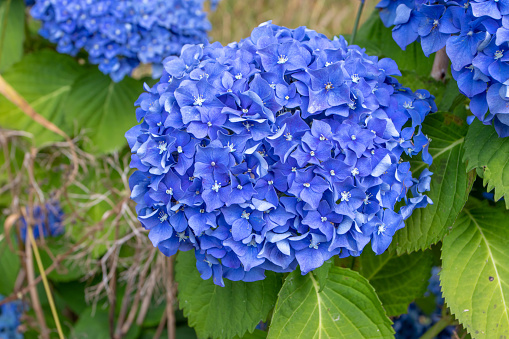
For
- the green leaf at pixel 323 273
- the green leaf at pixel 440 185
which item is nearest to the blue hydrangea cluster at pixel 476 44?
the green leaf at pixel 440 185

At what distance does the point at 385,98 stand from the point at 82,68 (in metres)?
1.42

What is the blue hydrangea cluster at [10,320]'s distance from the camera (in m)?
1.86

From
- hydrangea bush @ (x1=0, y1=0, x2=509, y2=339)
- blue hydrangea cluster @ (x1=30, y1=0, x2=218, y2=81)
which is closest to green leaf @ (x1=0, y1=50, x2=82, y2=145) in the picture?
blue hydrangea cluster @ (x1=30, y1=0, x2=218, y2=81)

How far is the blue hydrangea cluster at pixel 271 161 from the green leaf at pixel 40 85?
1.13 m

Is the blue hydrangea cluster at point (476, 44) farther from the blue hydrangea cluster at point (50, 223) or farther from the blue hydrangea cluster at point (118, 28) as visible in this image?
the blue hydrangea cluster at point (50, 223)

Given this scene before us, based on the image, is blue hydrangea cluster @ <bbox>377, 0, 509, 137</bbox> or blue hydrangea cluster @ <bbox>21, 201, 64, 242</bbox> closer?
blue hydrangea cluster @ <bbox>377, 0, 509, 137</bbox>

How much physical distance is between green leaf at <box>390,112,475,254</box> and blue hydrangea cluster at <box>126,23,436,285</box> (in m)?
0.16

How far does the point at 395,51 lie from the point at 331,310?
0.79 m

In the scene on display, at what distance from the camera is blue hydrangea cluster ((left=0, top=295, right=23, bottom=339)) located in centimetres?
186

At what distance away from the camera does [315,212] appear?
0.94 m

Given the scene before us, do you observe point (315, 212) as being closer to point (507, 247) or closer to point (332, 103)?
point (332, 103)

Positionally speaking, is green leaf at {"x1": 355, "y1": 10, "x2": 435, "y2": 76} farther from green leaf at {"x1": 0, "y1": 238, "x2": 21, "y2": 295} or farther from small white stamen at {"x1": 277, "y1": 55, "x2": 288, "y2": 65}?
green leaf at {"x1": 0, "y1": 238, "x2": 21, "y2": 295}

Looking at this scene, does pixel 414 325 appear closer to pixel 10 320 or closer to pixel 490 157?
pixel 490 157

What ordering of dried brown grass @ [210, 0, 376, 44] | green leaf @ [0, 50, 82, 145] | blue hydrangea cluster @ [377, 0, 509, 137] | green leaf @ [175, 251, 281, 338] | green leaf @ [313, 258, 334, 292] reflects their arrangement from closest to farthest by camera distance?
1. blue hydrangea cluster @ [377, 0, 509, 137]
2. green leaf @ [313, 258, 334, 292]
3. green leaf @ [175, 251, 281, 338]
4. green leaf @ [0, 50, 82, 145]
5. dried brown grass @ [210, 0, 376, 44]
